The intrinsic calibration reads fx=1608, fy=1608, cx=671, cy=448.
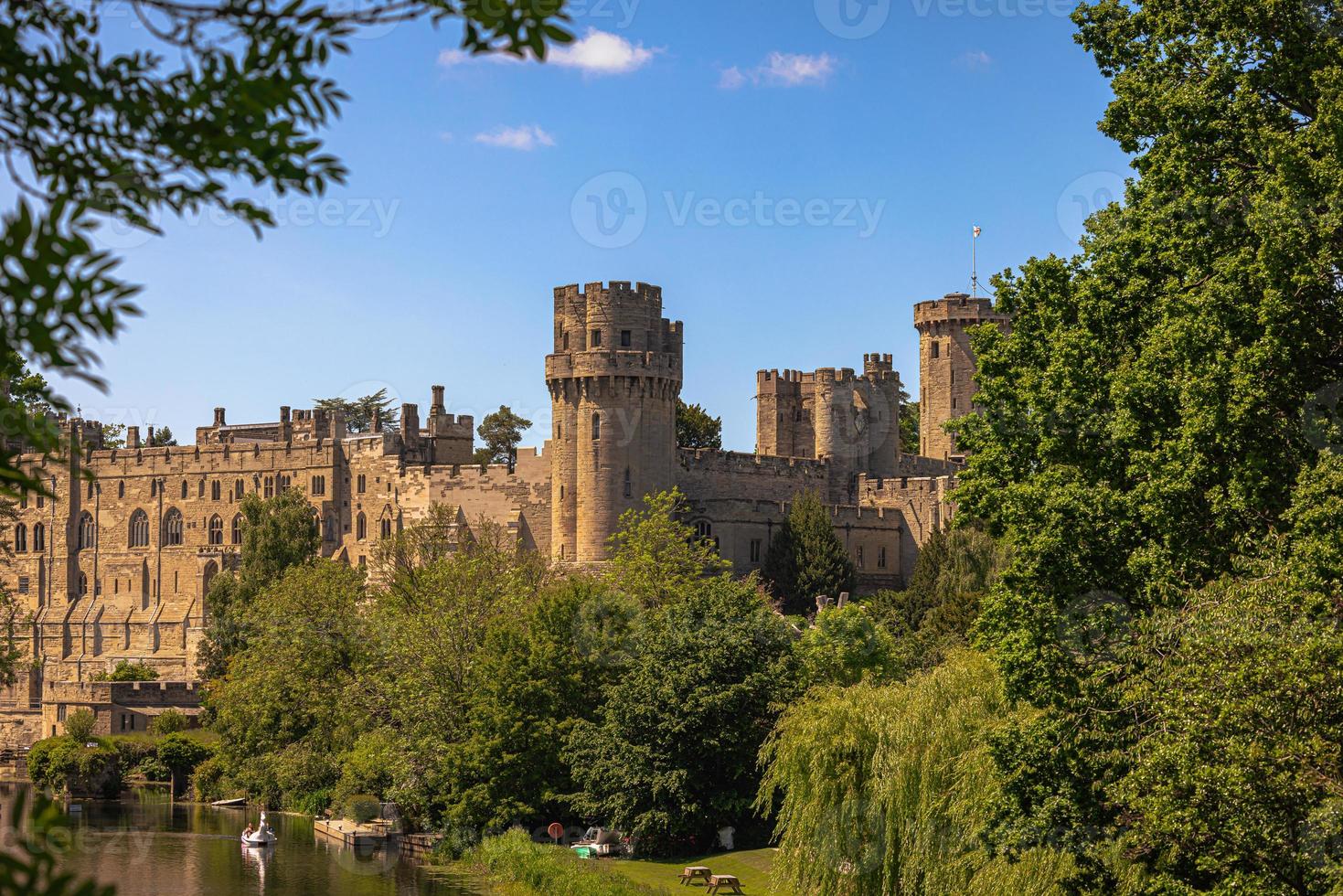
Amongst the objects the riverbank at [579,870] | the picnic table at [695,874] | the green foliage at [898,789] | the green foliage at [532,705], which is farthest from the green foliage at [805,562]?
the green foliage at [898,789]

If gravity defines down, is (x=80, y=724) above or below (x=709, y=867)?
above

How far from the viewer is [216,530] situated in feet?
289

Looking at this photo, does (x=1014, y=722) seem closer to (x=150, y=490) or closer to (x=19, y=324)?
(x=19, y=324)

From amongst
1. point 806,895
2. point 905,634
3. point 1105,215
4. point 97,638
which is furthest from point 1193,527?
point 97,638

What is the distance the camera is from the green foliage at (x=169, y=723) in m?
63.9

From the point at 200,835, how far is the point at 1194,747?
36.2 meters

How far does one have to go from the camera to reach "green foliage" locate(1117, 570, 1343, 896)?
1720 centimetres

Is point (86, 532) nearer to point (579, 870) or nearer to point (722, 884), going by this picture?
point (579, 870)

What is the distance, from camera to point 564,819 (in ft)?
138

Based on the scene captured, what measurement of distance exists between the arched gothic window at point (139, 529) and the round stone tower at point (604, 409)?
3339 cm

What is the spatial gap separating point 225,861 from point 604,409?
28082 millimetres

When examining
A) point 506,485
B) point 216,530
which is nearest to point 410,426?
point 506,485

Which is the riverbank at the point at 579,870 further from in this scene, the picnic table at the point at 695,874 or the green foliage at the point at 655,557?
the green foliage at the point at 655,557

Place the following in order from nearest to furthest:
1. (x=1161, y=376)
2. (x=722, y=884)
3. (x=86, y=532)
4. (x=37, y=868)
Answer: (x=37, y=868), (x=1161, y=376), (x=722, y=884), (x=86, y=532)
